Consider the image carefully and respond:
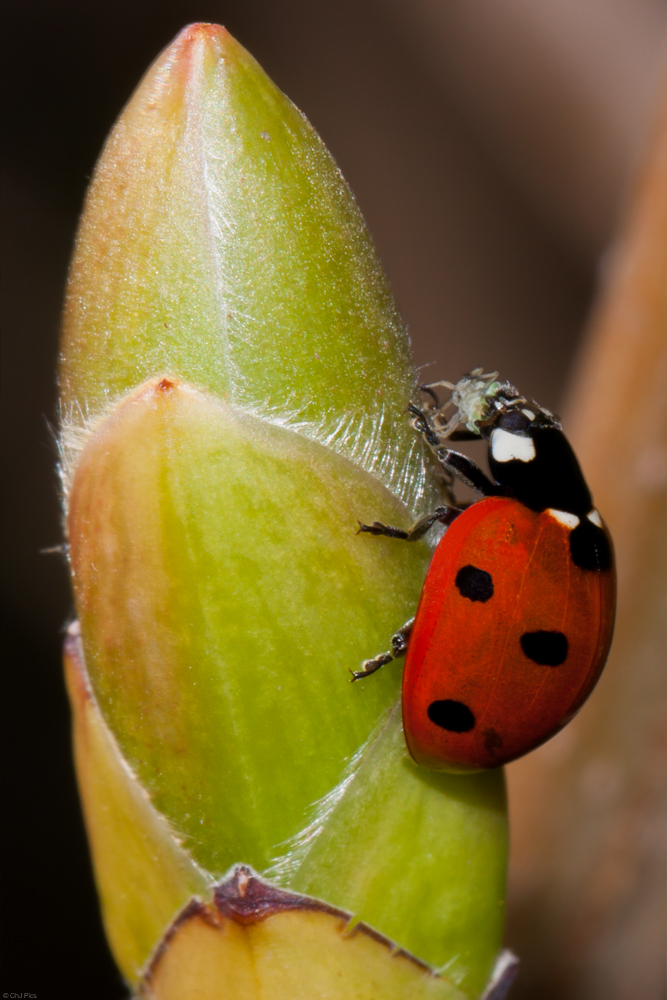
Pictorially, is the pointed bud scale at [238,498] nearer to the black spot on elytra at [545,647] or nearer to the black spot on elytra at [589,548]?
the black spot on elytra at [545,647]

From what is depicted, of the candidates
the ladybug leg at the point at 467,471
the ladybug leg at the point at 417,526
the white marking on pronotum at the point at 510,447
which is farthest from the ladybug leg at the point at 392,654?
the white marking on pronotum at the point at 510,447

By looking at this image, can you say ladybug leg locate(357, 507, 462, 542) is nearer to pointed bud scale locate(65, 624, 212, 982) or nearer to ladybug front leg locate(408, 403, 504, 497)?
ladybug front leg locate(408, 403, 504, 497)

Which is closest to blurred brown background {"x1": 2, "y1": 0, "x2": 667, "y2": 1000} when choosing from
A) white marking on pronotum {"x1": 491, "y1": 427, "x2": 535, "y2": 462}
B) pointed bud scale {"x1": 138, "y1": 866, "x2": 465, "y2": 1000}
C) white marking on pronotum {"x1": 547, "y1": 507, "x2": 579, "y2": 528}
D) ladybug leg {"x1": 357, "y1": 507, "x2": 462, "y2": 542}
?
white marking on pronotum {"x1": 491, "y1": 427, "x2": 535, "y2": 462}

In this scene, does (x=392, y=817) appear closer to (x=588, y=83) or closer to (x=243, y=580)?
(x=243, y=580)

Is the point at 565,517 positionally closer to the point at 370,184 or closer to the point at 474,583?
the point at 474,583

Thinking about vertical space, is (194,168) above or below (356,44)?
below

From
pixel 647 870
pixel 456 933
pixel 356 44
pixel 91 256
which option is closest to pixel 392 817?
pixel 456 933
